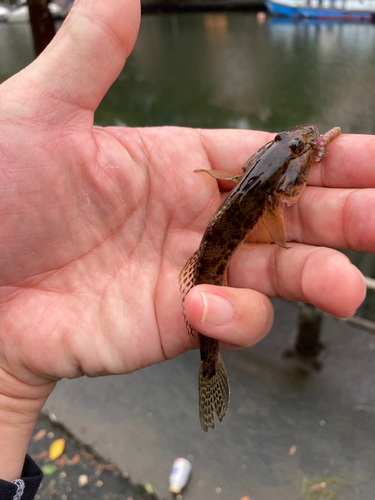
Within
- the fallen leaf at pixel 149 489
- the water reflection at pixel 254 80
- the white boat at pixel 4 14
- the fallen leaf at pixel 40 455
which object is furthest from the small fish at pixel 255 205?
the white boat at pixel 4 14

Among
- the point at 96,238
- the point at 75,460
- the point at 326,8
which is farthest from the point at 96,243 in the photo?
the point at 326,8

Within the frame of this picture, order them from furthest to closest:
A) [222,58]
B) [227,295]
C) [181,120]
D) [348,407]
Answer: [222,58]
[181,120]
[348,407]
[227,295]

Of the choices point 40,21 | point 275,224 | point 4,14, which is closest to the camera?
point 275,224

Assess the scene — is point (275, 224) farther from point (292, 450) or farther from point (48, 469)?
point (48, 469)

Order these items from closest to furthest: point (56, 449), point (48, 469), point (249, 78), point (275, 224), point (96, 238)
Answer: point (275, 224) → point (96, 238) → point (48, 469) → point (56, 449) → point (249, 78)

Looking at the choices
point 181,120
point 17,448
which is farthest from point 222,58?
point 17,448

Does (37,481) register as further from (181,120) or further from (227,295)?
(181,120)
